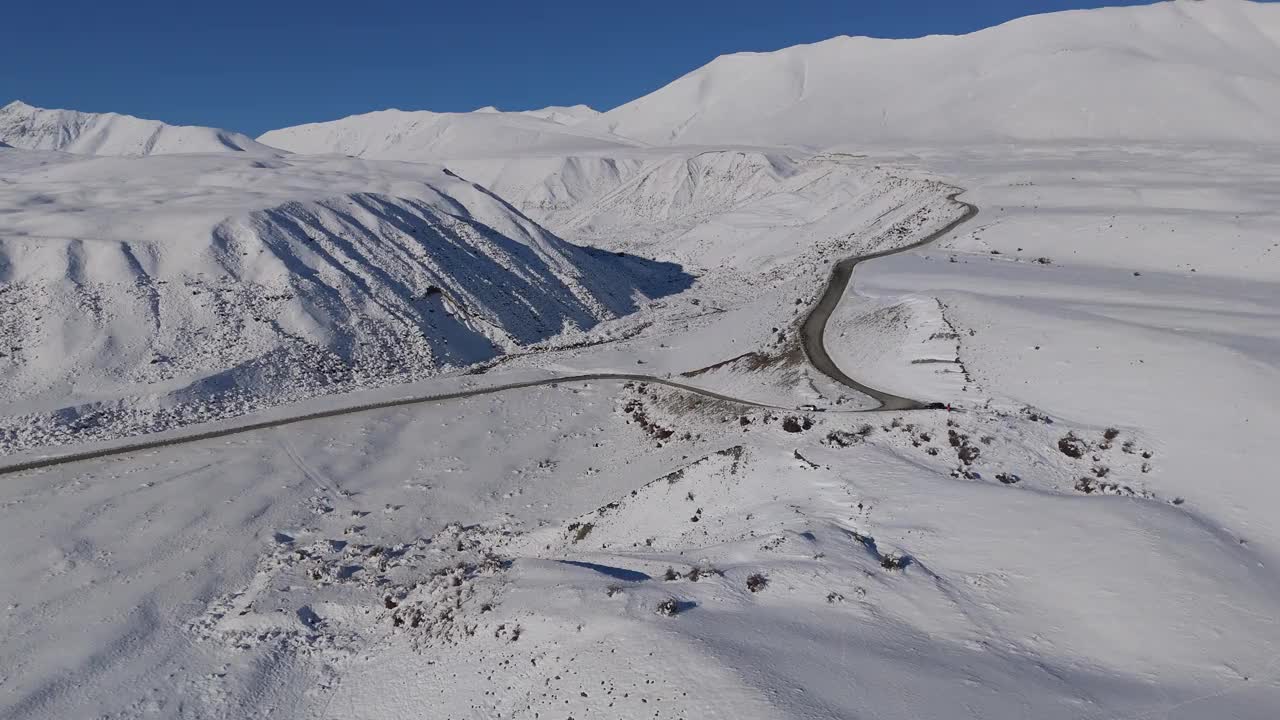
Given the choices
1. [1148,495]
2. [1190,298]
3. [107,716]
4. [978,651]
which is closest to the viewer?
[978,651]

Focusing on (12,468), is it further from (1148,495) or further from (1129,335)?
(1129,335)

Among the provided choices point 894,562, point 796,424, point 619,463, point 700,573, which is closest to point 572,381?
point 619,463

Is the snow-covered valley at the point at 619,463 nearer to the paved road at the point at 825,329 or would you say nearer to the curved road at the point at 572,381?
the curved road at the point at 572,381

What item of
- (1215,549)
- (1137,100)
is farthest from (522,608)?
(1137,100)

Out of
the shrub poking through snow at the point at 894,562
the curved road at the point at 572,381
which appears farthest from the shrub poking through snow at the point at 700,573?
the curved road at the point at 572,381

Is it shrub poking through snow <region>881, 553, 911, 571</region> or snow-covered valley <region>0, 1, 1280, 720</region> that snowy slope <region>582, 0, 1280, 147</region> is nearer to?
snow-covered valley <region>0, 1, 1280, 720</region>
